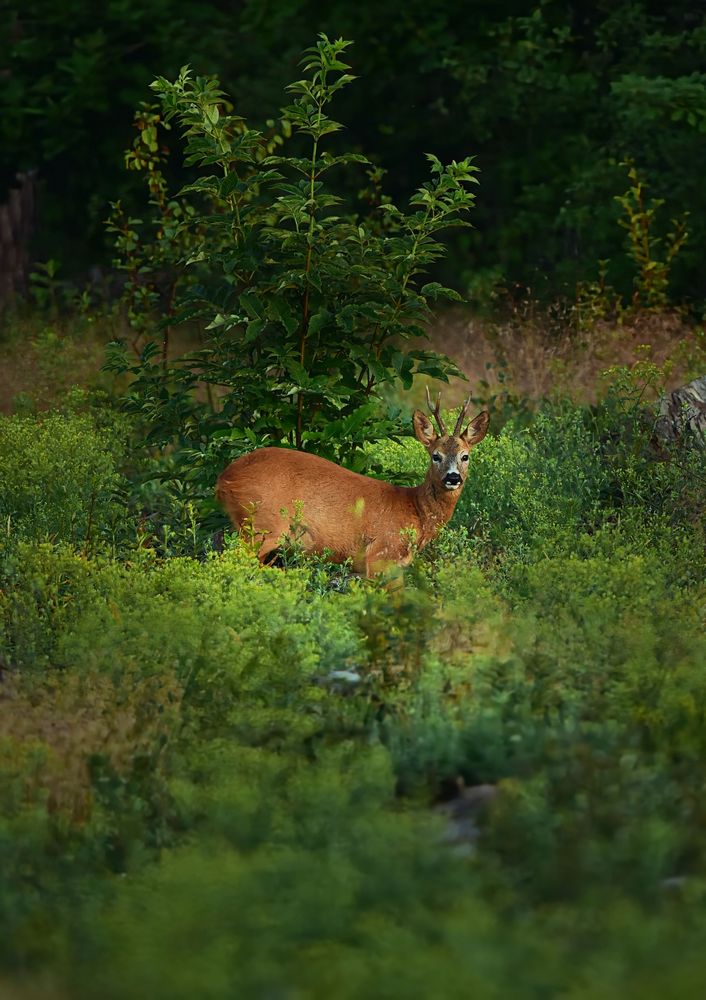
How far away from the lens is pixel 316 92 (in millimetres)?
7938

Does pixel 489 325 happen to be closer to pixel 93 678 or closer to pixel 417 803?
pixel 93 678

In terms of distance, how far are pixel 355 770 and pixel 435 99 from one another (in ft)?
51.0

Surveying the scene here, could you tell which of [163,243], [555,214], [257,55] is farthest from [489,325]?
[257,55]

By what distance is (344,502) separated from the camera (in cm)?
745

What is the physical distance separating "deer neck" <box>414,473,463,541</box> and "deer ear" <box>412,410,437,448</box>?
18cm

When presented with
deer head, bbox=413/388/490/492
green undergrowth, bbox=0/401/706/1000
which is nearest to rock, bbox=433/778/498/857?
green undergrowth, bbox=0/401/706/1000

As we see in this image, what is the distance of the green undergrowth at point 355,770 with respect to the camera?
3.84 m

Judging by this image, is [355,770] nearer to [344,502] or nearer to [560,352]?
[344,502]

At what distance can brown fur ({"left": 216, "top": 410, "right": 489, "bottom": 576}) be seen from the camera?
7332mm

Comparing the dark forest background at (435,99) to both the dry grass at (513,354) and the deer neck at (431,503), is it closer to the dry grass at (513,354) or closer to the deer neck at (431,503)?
the dry grass at (513,354)

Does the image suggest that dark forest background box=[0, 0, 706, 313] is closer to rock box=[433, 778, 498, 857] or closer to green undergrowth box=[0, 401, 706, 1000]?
green undergrowth box=[0, 401, 706, 1000]

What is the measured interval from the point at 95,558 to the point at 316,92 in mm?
2688

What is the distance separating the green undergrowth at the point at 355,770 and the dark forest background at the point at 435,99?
963 cm

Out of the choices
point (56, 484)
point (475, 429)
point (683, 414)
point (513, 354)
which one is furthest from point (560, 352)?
point (56, 484)
